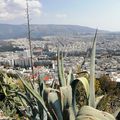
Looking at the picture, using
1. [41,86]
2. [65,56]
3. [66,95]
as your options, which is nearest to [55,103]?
[66,95]

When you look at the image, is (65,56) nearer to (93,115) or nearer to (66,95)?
(66,95)

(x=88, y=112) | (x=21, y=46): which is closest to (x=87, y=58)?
(x=88, y=112)

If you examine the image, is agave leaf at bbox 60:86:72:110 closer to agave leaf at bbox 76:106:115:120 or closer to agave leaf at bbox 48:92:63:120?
agave leaf at bbox 48:92:63:120

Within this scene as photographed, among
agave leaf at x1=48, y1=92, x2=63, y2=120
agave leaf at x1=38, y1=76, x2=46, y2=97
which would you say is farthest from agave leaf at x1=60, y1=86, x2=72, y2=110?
agave leaf at x1=38, y1=76, x2=46, y2=97

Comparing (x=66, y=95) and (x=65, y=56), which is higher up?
(x=65, y=56)

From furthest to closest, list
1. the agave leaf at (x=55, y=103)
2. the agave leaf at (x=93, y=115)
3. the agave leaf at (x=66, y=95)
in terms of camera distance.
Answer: the agave leaf at (x=55, y=103)
the agave leaf at (x=66, y=95)
the agave leaf at (x=93, y=115)

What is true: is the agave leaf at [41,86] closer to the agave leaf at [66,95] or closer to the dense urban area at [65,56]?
the dense urban area at [65,56]

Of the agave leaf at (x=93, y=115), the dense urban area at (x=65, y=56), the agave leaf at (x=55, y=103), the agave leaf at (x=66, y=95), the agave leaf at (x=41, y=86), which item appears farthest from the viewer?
the dense urban area at (x=65, y=56)

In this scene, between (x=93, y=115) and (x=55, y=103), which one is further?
(x=55, y=103)

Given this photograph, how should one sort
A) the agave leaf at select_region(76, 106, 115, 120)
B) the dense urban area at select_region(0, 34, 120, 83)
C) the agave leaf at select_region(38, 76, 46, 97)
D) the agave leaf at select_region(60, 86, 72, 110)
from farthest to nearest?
the dense urban area at select_region(0, 34, 120, 83) → the agave leaf at select_region(38, 76, 46, 97) → the agave leaf at select_region(60, 86, 72, 110) → the agave leaf at select_region(76, 106, 115, 120)

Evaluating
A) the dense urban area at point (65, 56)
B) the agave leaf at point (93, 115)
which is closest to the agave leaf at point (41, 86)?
the dense urban area at point (65, 56)

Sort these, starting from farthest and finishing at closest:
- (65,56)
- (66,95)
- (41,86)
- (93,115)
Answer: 1. (65,56)
2. (41,86)
3. (66,95)
4. (93,115)

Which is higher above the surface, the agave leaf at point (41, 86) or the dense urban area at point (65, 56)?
the agave leaf at point (41, 86)

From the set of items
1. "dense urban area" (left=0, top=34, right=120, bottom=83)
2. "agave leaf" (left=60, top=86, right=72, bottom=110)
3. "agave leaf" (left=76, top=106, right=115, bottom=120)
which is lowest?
"dense urban area" (left=0, top=34, right=120, bottom=83)
